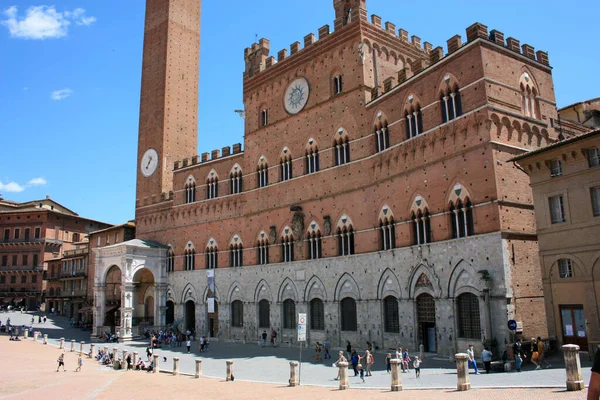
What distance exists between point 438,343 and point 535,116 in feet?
37.2

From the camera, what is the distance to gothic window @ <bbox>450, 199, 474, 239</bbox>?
71.7 feet

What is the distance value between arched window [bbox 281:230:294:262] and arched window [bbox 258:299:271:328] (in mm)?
3586

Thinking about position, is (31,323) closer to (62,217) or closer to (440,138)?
(62,217)

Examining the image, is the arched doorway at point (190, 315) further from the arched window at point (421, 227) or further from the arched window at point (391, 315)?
the arched window at point (421, 227)

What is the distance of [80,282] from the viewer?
57594mm

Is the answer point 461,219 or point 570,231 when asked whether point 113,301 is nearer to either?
point 461,219

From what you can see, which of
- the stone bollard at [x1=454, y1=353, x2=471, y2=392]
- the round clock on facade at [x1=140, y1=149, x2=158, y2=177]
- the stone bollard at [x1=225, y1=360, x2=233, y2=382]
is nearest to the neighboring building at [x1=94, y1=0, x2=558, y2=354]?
the round clock on facade at [x1=140, y1=149, x2=158, y2=177]

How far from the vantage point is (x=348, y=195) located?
2922cm

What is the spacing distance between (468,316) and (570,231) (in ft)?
18.1

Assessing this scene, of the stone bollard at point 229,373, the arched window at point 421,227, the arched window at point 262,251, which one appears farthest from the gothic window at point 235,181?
the stone bollard at point 229,373

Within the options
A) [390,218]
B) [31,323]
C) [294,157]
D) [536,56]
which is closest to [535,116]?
[536,56]

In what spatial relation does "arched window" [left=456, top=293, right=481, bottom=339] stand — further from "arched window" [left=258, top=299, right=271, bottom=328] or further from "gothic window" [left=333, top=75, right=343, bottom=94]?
"arched window" [left=258, top=299, right=271, bottom=328]

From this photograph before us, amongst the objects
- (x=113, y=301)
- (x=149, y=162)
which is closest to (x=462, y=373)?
(x=113, y=301)

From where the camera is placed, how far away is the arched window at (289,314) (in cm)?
3250
